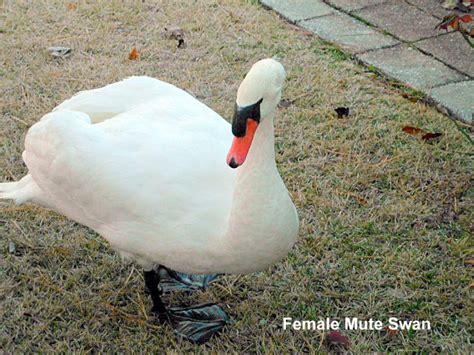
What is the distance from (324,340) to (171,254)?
2.48ft

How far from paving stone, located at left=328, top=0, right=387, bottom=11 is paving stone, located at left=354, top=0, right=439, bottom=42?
0.06m

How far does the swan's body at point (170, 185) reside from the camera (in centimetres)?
238

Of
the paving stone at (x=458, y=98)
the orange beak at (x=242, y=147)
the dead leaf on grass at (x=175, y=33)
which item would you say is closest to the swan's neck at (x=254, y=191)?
the orange beak at (x=242, y=147)

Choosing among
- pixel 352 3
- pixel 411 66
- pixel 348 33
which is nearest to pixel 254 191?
pixel 411 66

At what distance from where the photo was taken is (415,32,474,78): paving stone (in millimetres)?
4590

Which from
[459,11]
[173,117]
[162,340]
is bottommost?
[162,340]

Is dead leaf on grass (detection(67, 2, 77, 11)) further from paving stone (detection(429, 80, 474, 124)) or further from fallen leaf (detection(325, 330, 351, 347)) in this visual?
fallen leaf (detection(325, 330, 351, 347))

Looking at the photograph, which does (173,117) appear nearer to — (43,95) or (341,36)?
(43,95)

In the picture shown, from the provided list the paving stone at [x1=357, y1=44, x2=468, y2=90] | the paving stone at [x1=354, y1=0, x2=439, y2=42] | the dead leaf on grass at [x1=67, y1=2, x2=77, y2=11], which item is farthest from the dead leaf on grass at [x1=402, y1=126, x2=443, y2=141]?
the dead leaf on grass at [x1=67, y1=2, x2=77, y2=11]

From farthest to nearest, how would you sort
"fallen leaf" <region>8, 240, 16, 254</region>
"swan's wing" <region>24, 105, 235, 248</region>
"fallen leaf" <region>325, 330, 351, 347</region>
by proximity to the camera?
"fallen leaf" <region>8, 240, 16, 254</region>, "fallen leaf" <region>325, 330, 351, 347</region>, "swan's wing" <region>24, 105, 235, 248</region>

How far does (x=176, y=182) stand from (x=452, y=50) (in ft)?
9.74

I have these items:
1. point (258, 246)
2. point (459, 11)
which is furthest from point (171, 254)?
point (459, 11)

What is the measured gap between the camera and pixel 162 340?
2834 millimetres

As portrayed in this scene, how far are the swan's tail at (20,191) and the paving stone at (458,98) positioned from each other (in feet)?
8.22
